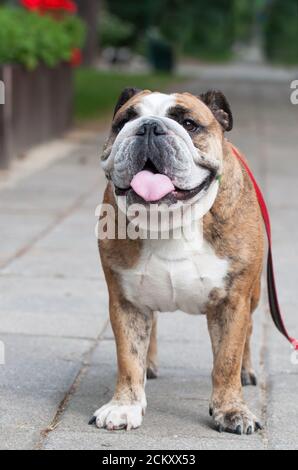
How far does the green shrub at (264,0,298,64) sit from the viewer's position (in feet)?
69.2

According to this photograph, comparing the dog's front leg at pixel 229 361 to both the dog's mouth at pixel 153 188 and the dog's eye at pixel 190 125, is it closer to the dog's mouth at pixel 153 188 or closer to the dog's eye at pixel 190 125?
the dog's mouth at pixel 153 188

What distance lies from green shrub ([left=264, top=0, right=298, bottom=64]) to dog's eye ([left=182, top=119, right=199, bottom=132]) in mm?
17450

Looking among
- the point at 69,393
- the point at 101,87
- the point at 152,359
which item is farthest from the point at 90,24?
the point at 69,393

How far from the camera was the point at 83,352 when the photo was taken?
553 centimetres

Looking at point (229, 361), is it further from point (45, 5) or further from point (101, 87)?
point (101, 87)

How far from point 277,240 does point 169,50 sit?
93.2 feet

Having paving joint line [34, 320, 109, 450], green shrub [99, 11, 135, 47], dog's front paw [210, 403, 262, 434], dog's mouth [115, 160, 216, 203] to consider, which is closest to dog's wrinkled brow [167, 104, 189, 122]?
dog's mouth [115, 160, 216, 203]

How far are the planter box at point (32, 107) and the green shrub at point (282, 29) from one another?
6.17 m

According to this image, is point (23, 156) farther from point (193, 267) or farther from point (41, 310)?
point (193, 267)

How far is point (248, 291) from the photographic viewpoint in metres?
4.46

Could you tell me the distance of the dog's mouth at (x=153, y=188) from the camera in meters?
3.96

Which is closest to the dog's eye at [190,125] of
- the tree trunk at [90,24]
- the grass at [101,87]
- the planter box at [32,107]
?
the planter box at [32,107]

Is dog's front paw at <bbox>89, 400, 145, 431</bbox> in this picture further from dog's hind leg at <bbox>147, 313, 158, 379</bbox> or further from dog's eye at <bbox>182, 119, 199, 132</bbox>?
dog's eye at <bbox>182, 119, 199, 132</bbox>

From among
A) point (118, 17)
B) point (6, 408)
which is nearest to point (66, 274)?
point (6, 408)
